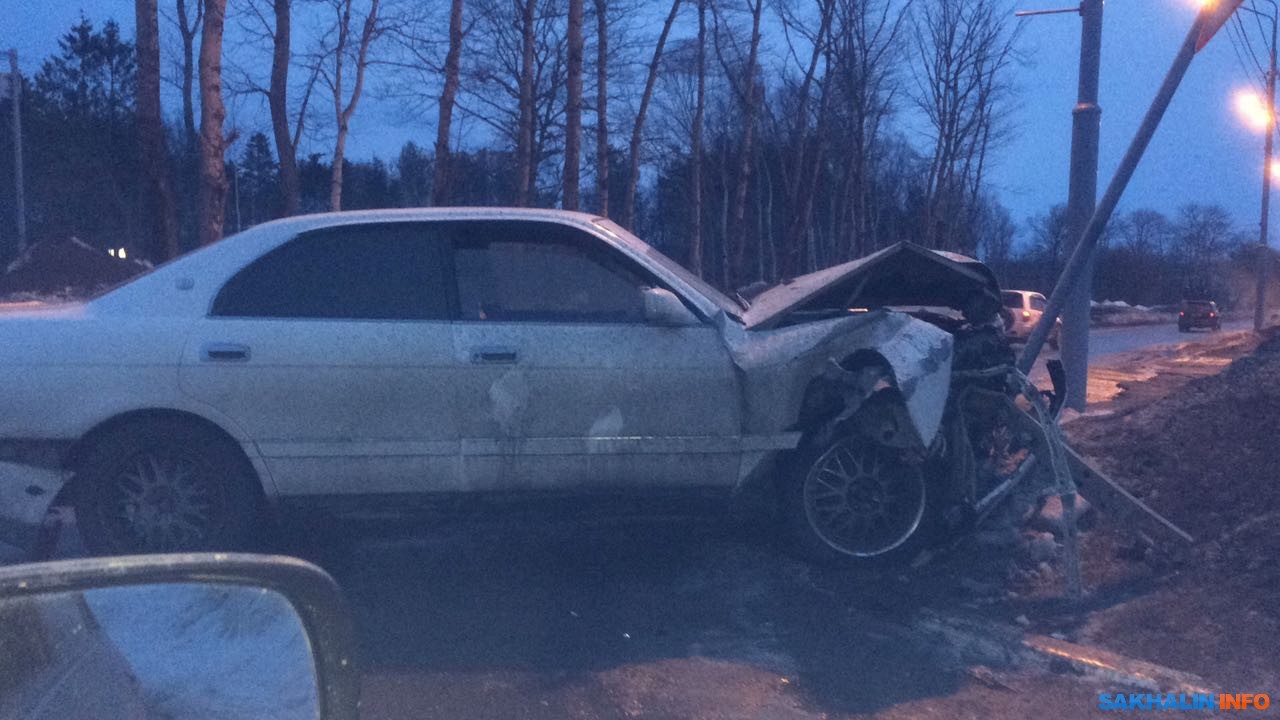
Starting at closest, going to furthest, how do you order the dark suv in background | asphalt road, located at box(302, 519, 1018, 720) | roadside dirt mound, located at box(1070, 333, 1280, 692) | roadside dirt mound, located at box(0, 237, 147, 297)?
1. asphalt road, located at box(302, 519, 1018, 720)
2. roadside dirt mound, located at box(1070, 333, 1280, 692)
3. roadside dirt mound, located at box(0, 237, 147, 297)
4. the dark suv in background

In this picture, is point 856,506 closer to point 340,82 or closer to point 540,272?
point 540,272

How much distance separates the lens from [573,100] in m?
17.9

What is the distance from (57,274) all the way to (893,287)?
2135 cm

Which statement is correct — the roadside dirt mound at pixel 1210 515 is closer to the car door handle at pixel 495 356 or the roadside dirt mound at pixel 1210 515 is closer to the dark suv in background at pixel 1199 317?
the car door handle at pixel 495 356

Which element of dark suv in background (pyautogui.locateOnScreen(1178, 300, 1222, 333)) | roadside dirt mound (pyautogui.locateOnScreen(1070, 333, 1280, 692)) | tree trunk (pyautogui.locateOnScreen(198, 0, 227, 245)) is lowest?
roadside dirt mound (pyautogui.locateOnScreen(1070, 333, 1280, 692))

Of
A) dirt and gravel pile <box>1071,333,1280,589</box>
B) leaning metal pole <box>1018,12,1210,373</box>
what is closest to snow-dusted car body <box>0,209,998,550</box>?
dirt and gravel pile <box>1071,333,1280,589</box>

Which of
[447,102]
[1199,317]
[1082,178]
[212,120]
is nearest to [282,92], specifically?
[447,102]

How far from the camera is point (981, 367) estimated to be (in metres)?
5.58

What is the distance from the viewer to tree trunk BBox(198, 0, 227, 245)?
1253 centimetres

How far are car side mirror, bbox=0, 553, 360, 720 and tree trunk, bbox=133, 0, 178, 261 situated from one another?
1381cm

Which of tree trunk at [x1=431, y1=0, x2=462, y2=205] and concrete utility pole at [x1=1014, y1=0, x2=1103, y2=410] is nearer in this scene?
concrete utility pole at [x1=1014, y1=0, x2=1103, y2=410]

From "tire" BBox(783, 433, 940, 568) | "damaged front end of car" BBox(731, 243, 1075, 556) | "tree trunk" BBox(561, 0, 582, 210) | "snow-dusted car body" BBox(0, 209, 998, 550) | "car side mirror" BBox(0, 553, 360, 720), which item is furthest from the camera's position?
"tree trunk" BBox(561, 0, 582, 210)

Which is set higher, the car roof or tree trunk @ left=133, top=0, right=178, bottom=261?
tree trunk @ left=133, top=0, right=178, bottom=261

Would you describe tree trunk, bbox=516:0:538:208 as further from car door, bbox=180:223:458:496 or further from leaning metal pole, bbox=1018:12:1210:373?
car door, bbox=180:223:458:496
